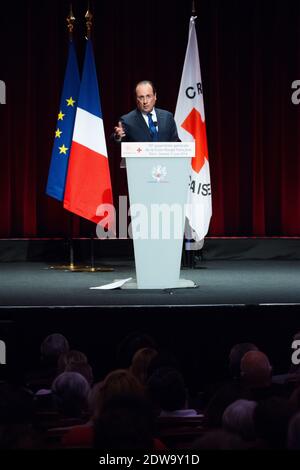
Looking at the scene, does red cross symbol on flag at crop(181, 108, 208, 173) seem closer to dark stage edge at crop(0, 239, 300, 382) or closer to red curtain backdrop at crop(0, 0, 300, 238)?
red curtain backdrop at crop(0, 0, 300, 238)

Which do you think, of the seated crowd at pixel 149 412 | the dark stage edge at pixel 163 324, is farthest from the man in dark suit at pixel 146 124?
the seated crowd at pixel 149 412

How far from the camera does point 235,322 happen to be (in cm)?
429

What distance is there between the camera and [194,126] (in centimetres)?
750

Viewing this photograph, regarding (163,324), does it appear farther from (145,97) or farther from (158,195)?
(145,97)

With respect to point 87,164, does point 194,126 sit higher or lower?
higher

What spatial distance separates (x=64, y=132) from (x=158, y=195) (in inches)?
101

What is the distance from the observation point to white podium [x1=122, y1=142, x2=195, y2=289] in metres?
4.77

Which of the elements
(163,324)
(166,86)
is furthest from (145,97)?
(166,86)

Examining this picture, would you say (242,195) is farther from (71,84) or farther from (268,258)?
(71,84)

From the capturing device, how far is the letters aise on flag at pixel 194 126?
7.45 meters

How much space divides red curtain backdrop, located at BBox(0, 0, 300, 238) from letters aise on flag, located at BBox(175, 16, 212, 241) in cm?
87

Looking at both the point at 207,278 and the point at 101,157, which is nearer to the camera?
the point at 207,278

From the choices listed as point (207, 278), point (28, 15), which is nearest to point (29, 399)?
point (207, 278)

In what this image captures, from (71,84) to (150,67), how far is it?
1.41 m
